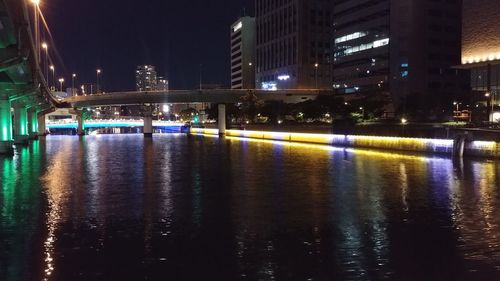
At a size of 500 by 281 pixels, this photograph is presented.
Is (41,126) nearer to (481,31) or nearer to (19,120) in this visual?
(19,120)

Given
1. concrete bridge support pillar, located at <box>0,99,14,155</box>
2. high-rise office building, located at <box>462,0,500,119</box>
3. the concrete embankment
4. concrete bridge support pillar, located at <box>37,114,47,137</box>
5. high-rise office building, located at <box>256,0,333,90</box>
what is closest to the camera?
the concrete embankment

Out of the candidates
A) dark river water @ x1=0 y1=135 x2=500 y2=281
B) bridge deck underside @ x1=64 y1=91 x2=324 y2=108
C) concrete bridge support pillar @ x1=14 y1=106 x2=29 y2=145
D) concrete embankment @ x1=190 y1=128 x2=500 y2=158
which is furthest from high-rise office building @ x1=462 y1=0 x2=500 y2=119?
concrete bridge support pillar @ x1=14 y1=106 x2=29 y2=145

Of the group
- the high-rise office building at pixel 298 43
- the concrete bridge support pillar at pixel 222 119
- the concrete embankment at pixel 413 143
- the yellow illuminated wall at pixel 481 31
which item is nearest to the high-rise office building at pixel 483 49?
the yellow illuminated wall at pixel 481 31

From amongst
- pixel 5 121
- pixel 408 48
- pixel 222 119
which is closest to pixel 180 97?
pixel 222 119

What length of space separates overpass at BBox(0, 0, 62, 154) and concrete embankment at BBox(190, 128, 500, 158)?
29.0 meters

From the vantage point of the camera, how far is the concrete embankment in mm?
36312

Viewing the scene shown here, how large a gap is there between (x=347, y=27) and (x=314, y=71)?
28047 millimetres

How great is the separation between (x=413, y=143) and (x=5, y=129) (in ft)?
115

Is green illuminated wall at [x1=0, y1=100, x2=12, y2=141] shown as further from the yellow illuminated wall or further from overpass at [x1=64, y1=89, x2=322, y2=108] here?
the yellow illuminated wall

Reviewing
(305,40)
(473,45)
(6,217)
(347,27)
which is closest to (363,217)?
(6,217)

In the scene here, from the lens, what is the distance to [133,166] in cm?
3281

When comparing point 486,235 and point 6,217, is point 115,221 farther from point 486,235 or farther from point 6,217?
point 486,235

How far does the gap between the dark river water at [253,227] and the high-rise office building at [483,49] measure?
62.9 m

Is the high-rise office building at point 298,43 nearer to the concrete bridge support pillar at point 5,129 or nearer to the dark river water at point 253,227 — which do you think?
the concrete bridge support pillar at point 5,129
